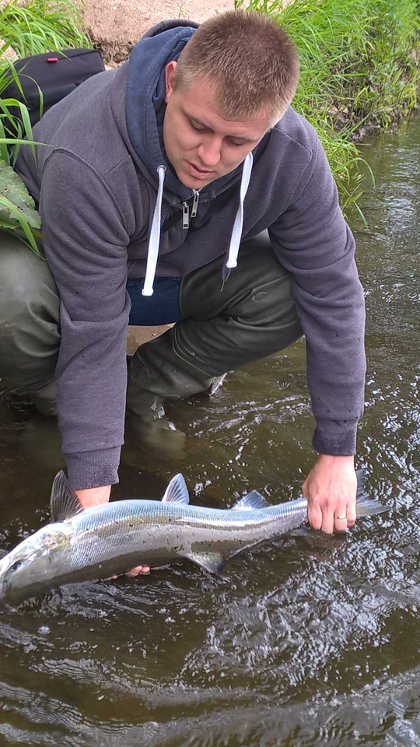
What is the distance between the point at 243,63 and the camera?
1.97m

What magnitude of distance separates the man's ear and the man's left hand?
122 centimetres

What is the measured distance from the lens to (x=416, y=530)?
2.66m

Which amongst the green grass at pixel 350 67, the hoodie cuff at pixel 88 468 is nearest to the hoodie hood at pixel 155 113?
the hoodie cuff at pixel 88 468

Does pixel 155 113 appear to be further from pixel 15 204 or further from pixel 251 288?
pixel 251 288

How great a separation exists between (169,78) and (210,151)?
0.25 metres

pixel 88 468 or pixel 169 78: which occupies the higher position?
pixel 169 78

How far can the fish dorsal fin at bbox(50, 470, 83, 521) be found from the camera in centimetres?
210

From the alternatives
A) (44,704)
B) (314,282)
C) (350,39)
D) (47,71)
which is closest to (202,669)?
(44,704)

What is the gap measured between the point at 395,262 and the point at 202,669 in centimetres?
338

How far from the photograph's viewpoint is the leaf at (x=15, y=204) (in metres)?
2.28

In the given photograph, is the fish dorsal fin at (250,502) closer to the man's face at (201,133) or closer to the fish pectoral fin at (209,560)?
the fish pectoral fin at (209,560)

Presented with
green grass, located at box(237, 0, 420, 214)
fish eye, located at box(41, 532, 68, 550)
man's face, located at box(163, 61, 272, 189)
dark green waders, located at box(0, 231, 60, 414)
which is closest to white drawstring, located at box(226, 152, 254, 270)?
man's face, located at box(163, 61, 272, 189)

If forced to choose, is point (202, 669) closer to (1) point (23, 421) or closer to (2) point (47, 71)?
(1) point (23, 421)

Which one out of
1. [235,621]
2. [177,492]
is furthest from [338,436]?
[235,621]
